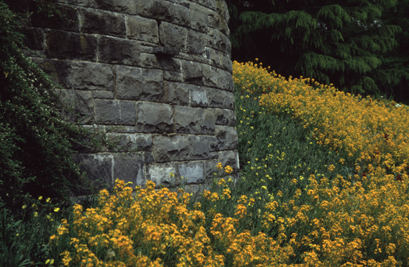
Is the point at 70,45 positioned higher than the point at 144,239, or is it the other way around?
the point at 70,45

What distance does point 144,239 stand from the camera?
3.05m

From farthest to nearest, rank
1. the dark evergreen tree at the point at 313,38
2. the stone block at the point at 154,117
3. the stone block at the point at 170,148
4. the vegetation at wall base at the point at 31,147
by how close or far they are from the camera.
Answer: the dark evergreen tree at the point at 313,38 < the stone block at the point at 170,148 < the stone block at the point at 154,117 < the vegetation at wall base at the point at 31,147

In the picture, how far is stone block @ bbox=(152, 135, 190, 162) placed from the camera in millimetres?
4480

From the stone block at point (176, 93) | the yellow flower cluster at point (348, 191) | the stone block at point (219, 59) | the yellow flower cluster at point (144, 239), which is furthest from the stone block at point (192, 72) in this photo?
the yellow flower cluster at point (348, 191)

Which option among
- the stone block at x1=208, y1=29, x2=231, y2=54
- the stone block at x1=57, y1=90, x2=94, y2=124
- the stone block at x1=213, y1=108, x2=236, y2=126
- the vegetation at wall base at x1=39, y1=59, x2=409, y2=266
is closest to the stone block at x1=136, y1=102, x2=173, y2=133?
the stone block at x1=57, y1=90, x2=94, y2=124

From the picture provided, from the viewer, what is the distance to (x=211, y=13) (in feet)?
17.7

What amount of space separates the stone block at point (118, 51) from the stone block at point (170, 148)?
36.3 inches

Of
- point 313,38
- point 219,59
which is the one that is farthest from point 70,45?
point 313,38

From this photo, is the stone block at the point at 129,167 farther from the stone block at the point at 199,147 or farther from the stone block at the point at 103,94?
the stone block at the point at 199,147

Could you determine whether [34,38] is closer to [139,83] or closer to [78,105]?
[78,105]

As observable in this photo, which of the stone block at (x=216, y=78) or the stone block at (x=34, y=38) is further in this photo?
the stone block at (x=216, y=78)

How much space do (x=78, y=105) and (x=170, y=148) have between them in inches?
45.7

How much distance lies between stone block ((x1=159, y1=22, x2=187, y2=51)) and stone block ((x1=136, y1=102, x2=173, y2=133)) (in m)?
0.73

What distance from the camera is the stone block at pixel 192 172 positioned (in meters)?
4.70
